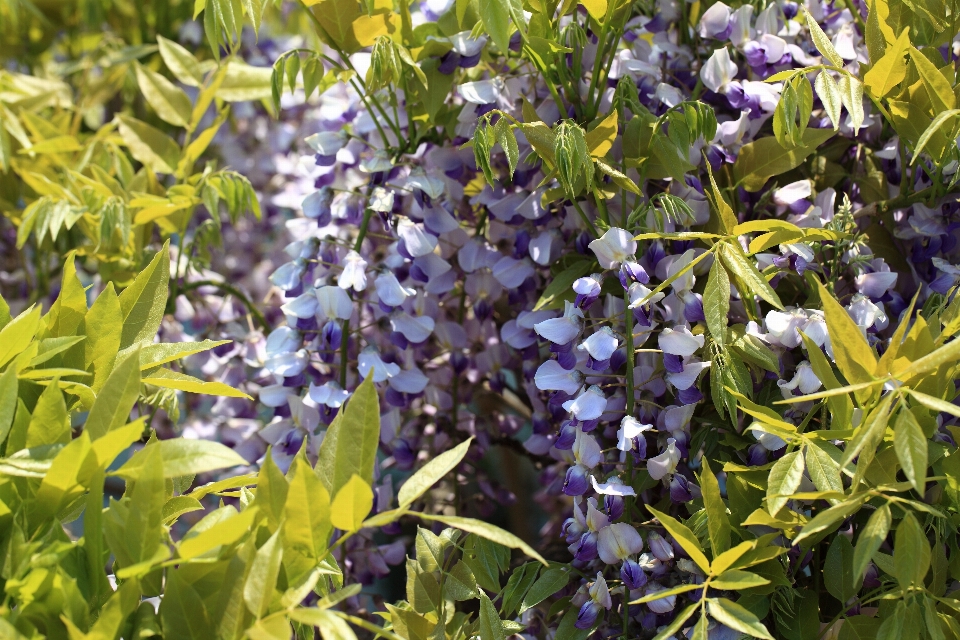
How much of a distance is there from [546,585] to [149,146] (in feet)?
2.94

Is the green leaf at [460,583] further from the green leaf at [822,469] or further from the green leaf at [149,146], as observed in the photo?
the green leaf at [149,146]

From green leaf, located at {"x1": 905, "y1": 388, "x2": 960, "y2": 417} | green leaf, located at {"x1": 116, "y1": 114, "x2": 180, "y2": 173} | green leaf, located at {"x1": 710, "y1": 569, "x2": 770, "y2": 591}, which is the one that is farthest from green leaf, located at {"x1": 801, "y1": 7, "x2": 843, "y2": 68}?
green leaf, located at {"x1": 116, "y1": 114, "x2": 180, "y2": 173}

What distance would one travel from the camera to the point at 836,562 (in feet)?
2.56

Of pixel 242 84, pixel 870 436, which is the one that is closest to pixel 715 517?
pixel 870 436

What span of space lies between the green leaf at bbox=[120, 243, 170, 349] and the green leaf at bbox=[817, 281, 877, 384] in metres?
0.60

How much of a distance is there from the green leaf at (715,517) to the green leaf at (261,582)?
36cm

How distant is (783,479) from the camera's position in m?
0.69

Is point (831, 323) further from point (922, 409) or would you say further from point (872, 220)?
point (872, 220)

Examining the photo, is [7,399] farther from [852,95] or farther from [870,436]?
[852,95]

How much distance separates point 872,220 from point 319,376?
0.69 metres

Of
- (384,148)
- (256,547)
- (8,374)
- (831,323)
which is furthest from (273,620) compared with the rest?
(384,148)

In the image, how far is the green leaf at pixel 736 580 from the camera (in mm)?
676

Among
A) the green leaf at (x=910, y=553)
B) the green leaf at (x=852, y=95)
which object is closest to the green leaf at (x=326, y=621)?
the green leaf at (x=910, y=553)

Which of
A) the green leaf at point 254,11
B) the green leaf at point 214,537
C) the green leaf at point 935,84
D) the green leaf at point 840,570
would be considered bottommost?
the green leaf at point 840,570
